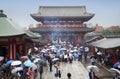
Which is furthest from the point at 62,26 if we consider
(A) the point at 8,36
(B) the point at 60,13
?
(A) the point at 8,36

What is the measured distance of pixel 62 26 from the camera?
→ 206ft

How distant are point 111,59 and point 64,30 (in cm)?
3506

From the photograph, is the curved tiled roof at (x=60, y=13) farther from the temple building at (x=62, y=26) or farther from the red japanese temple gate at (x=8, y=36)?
the red japanese temple gate at (x=8, y=36)

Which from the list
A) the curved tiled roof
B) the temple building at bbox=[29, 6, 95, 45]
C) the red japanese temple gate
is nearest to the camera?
the red japanese temple gate

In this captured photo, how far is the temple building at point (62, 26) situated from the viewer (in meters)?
61.8

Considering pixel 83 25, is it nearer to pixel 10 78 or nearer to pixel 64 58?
pixel 64 58

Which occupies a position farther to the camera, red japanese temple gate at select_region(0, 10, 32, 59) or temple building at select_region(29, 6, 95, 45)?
temple building at select_region(29, 6, 95, 45)

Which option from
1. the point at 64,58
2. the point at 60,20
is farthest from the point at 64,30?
the point at 64,58

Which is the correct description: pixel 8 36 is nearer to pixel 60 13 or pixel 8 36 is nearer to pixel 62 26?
pixel 62 26

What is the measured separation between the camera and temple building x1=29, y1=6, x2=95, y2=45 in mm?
61781

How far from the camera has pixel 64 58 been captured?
36938 millimetres

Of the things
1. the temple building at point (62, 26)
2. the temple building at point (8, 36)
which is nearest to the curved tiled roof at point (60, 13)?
the temple building at point (62, 26)

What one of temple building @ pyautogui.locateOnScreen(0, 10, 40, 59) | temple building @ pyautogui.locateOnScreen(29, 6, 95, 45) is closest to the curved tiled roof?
temple building @ pyautogui.locateOnScreen(29, 6, 95, 45)

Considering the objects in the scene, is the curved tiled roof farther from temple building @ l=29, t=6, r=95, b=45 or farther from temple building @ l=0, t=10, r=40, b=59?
temple building @ l=0, t=10, r=40, b=59
